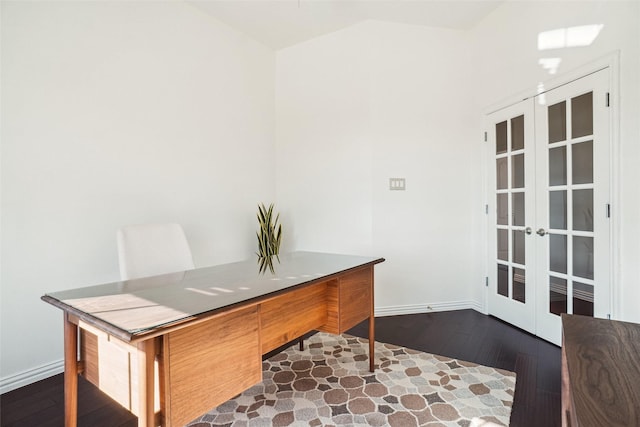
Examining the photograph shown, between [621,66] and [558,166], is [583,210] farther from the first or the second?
[621,66]

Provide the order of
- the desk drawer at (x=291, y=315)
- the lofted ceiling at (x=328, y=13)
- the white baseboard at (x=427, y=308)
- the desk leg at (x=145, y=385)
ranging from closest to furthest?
1. the desk leg at (x=145, y=385)
2. the desk drawer at (x=291, y=315)
3. the lofted ceiling at (x=328, y=13)
4. the white baseboard at (x=427, y=308)

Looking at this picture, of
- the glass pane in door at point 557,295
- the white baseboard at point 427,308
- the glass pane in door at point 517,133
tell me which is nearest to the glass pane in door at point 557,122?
the glass pane in door at point 517,133

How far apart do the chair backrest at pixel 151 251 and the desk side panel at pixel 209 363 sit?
79cm

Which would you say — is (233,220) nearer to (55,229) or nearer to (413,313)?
(55,229)

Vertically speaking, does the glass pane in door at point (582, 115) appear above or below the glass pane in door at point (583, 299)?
above

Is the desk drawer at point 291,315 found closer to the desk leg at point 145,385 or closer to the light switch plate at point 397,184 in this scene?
the desk leg at point 145,385

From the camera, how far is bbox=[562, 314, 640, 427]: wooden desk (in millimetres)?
550

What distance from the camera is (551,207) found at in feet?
8.11

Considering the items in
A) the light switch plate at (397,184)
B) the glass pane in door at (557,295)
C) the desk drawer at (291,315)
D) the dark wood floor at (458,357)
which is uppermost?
the light switch plate at (397,184)

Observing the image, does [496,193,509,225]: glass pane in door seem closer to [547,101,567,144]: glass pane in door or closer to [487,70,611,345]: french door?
[487,70,611,345]: french door

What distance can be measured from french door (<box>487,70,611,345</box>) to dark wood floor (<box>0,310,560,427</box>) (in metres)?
0.31

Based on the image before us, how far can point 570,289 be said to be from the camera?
234 cm

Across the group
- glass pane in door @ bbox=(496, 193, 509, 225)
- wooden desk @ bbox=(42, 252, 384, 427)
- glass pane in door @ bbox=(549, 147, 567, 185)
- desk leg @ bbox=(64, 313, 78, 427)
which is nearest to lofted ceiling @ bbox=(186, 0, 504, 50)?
glass pane in door @ bbox=(549, 147, 567, 185)

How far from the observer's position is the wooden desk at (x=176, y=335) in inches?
36.6
